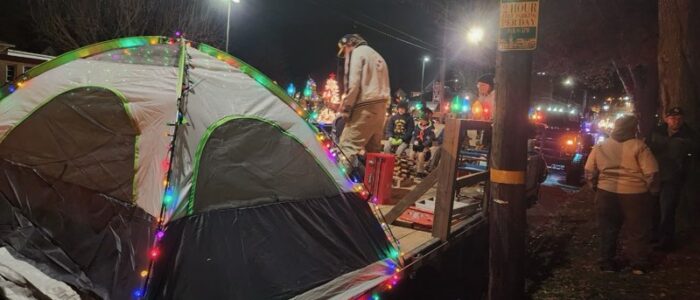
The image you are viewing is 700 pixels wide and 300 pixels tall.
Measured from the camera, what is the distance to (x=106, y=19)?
24.7 meters

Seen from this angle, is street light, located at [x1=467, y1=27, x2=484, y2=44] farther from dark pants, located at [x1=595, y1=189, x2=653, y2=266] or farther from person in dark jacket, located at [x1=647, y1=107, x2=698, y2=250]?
dark pants, located at [x1=595, y1=189, x2=653, y2=266]

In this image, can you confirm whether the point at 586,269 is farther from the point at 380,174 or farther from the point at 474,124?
the point at 380,174

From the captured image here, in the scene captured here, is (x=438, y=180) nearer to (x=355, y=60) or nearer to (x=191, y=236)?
(x=355, y=60)

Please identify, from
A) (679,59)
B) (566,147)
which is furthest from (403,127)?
(566,147)

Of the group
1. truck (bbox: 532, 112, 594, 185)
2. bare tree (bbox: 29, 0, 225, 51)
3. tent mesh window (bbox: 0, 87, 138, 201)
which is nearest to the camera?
tent mesh window (bbox: 0, 87, 138, 201)

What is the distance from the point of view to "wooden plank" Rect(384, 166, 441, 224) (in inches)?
204

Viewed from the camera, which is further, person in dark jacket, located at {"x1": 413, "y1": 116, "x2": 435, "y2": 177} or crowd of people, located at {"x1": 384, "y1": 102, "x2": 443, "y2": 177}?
crowd of people, located at {"x1": 384, "y1": 102, "x2": 443, "y2": 177}

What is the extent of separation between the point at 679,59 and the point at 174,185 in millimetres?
8389

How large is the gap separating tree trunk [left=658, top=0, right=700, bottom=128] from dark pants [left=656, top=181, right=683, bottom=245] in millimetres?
1882

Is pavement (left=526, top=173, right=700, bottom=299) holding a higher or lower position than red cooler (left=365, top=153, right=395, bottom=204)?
lower

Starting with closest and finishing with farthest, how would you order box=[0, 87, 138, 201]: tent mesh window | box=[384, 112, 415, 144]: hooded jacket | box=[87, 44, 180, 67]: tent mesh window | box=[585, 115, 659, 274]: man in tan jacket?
1. box=[0, 87, 138, 201]: tent mesh window
2. box=[87, 44, 180, 67]: tent mesh window
3. box=[585, 115, 659, 274]: man in tan jacket
4. box=[384, 112, 415, 144]: hooded jacket

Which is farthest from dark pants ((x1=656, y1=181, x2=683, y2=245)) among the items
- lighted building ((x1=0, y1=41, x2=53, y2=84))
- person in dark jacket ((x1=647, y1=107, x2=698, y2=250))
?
lighted building ((x1=0, y1=41, x2=53, y2=84))

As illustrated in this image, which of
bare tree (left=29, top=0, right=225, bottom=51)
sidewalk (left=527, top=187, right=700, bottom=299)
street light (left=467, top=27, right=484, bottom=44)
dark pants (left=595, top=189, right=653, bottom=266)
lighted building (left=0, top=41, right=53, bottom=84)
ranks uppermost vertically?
bare tree (left=29, top=0, right=225, bottom=51)

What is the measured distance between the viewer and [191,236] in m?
3.26
